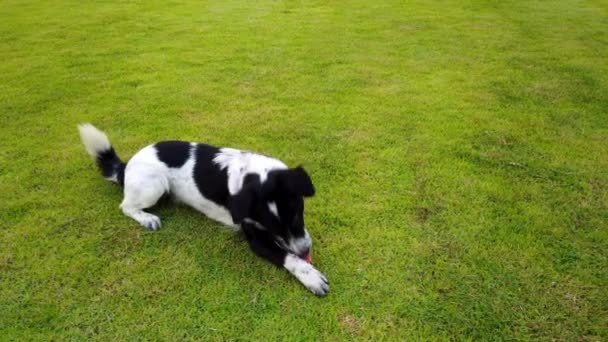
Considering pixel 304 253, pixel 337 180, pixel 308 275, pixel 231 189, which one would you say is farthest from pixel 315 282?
pixel 337 180

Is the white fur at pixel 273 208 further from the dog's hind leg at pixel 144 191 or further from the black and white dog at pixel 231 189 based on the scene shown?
the dog's hind leg at pixel 144 191

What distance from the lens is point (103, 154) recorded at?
11.8 ft

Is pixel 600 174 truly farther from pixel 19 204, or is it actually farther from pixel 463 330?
pixel 19 204

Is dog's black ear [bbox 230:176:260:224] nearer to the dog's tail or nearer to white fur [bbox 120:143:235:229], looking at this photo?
white fur [bbox 120:143:235:229]

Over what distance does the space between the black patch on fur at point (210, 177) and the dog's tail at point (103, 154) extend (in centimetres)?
75

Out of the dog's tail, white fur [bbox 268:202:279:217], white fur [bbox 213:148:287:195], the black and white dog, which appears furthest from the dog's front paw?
the dog's tail

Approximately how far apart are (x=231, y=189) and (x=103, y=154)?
1.40 m

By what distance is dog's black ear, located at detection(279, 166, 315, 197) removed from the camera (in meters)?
2.59

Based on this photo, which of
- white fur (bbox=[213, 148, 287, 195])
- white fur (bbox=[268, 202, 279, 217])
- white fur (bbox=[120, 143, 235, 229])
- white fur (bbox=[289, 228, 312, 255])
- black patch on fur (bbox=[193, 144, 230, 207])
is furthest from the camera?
white fur (bbox=[120, 143, 235, 229])

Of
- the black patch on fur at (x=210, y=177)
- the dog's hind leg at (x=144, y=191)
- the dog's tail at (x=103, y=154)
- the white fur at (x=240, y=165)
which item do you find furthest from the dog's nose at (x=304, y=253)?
the dog's tail at (x=103, y=154)

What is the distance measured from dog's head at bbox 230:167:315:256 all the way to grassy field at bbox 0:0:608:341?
374 millimetres

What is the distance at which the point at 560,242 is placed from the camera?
3.09 metres

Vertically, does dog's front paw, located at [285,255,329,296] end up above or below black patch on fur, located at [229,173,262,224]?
below

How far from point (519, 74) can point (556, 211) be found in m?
3.04
